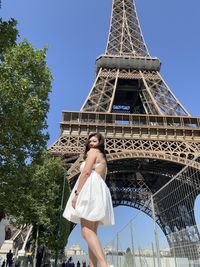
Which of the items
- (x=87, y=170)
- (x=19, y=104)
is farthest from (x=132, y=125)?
(x=87, y=170)

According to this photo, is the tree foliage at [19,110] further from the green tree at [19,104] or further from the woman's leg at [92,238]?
the woman's leg at [92,238]

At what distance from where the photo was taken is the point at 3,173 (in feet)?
32.8

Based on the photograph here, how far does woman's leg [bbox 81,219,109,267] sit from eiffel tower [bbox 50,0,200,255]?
1869 cm

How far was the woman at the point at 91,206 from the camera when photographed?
121 inches

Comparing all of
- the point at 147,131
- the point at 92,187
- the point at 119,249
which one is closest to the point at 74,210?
the point at 92,187

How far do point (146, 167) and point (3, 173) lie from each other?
2271 centimetres

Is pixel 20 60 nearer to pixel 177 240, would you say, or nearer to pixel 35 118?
pixel 35 118

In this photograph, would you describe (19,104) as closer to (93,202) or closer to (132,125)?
(93,202)

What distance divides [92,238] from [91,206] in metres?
0.31

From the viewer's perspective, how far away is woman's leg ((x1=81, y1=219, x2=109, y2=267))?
298 cm

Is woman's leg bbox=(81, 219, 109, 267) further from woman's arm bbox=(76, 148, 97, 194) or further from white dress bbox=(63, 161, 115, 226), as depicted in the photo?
woman's arm bbox=(76, 148, 97, 194)

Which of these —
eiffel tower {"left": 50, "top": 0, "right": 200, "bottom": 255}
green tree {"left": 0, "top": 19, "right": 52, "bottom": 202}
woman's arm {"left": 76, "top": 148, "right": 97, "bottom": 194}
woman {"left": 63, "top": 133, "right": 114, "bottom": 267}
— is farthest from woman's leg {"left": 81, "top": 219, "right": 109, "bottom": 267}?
eiffel tower {"left": 50, "top": 0, "right": 200, "bottom": 255}

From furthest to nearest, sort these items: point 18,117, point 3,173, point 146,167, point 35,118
Result: point 146,167 → point 35,118 → point 3,173 → point 18,117

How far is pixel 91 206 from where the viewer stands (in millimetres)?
3104
